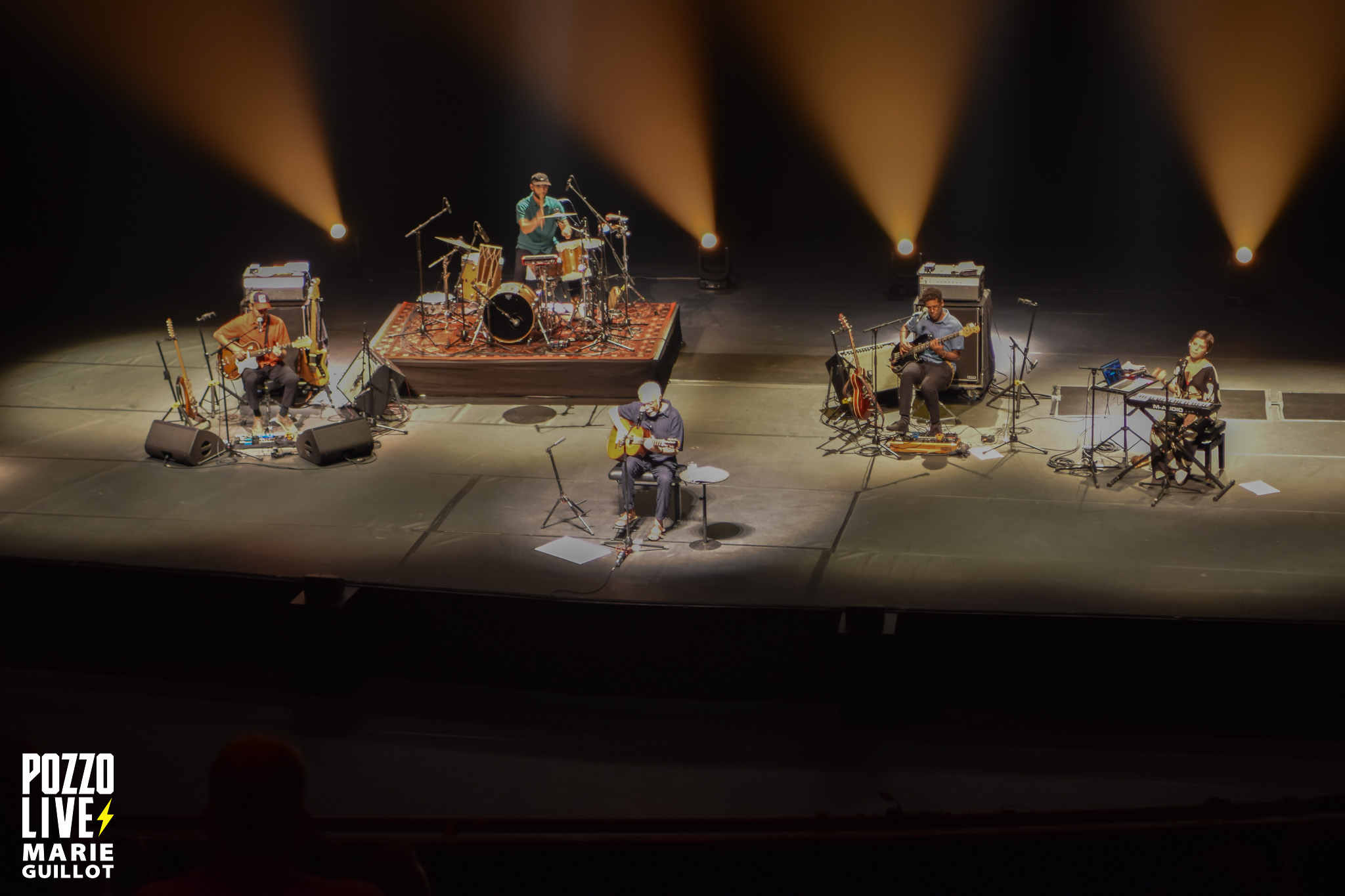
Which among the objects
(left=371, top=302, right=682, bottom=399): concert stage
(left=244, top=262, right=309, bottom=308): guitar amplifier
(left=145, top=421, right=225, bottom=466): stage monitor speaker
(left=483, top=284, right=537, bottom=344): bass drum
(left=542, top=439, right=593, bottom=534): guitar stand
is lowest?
(left=542, top=439, right=593, bottom=534): guitar stand

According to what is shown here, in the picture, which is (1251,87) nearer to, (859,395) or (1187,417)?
(1187,417)

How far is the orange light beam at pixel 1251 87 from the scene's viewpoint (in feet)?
36.8

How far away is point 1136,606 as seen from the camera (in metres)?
6.39

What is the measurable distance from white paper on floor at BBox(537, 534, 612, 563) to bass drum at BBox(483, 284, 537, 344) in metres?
3.39

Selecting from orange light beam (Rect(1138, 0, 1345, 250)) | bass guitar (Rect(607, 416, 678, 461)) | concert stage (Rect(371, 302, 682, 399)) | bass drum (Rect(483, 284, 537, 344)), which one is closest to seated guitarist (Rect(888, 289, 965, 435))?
concert stage (Rect(371, 302, 682, 399))

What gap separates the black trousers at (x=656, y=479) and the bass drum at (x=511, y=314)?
314cm

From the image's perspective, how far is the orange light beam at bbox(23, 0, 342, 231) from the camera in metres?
13.3

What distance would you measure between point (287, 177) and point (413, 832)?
1268 centimetres

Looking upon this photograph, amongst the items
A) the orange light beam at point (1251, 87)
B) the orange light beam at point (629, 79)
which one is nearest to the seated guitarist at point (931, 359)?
the orange light beam at point (1251, 87)

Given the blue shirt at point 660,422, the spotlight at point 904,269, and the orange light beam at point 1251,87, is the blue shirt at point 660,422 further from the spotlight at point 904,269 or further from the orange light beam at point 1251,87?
the orange light beam at point 1251,87

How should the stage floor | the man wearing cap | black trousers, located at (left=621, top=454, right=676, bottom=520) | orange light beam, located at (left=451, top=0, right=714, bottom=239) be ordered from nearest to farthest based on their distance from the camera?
the stage floor, black trousers, located at (left=621, top=454, right=676, bottom=520), the man wearing cap, orange light beam, located at (left=451, top=0, right=714, bottom=239)

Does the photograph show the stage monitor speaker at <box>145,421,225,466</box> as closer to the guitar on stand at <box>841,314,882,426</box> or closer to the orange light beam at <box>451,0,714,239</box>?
the guitar on stand at <box>841,314,882,426</box>

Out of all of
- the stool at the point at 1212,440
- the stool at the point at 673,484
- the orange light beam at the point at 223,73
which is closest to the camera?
the stool at the point at 673,484

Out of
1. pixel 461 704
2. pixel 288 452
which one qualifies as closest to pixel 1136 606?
pixel 461 704
